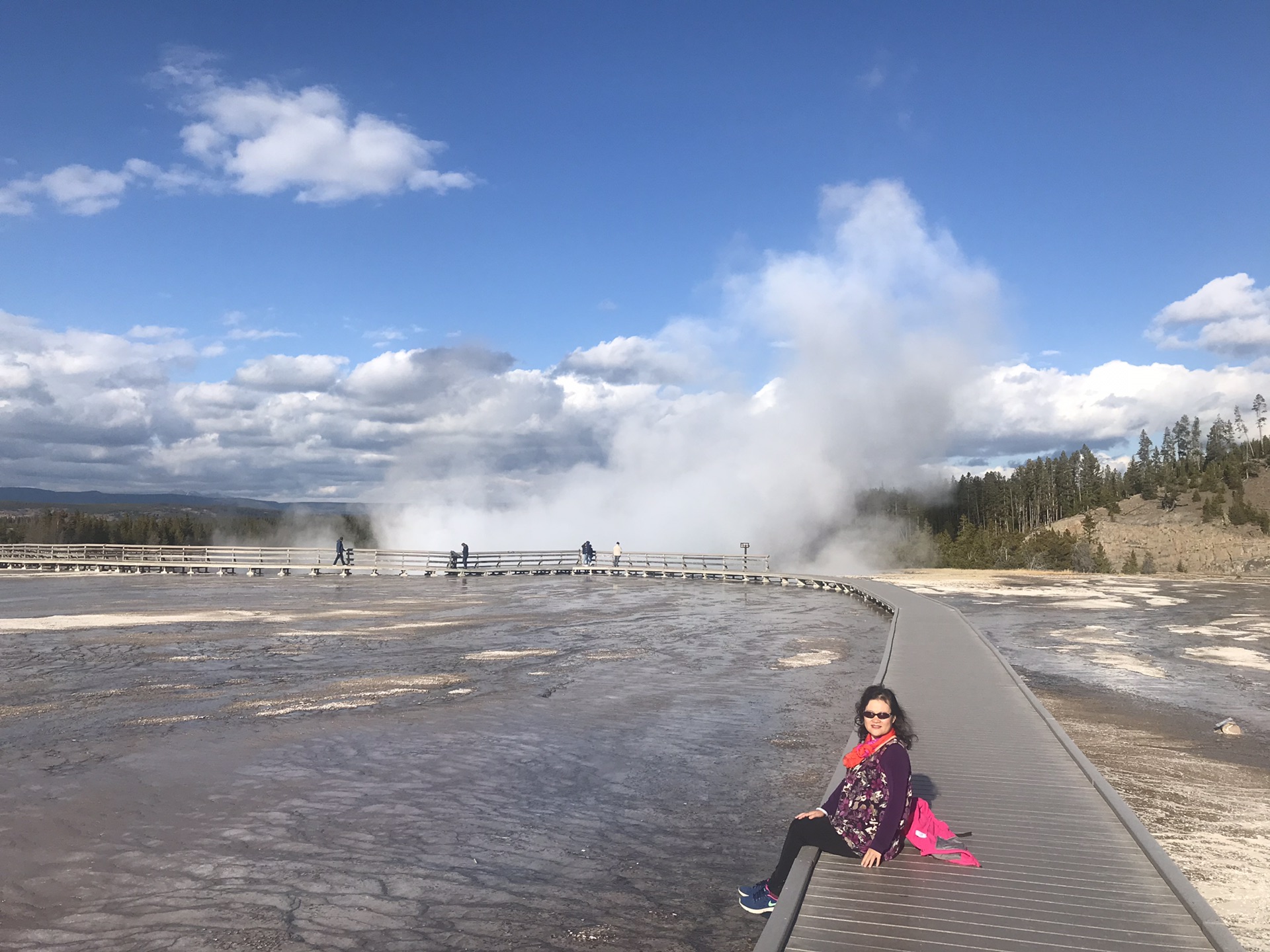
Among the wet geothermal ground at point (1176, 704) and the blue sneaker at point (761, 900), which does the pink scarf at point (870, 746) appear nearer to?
the blue sneaker at point (761, 900)

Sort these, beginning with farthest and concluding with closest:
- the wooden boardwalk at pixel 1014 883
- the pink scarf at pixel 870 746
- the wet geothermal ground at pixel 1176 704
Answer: the wet geothermal ground at pixel 1176 704
the pink scarf at pixel 870 746
the wooden boardwalk at pixel 1014 883

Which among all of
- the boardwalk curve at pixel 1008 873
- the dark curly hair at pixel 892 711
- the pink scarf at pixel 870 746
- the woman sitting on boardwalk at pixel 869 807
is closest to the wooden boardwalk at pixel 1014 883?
the boardwalk curve at pixel 1008 873

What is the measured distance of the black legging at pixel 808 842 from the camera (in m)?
6.07

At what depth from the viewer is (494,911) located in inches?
269

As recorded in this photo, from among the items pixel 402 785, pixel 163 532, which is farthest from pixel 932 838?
pixel 163 532

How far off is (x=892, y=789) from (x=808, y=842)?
750mm

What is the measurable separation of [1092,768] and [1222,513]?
10732cm

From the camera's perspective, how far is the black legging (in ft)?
19.9

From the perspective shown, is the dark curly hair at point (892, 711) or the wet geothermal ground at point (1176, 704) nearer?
the dark curly hair at point (892, 711)

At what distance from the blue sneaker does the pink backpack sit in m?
1.04

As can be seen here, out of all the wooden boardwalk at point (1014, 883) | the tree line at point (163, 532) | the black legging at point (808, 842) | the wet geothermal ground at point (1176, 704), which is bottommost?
the wet geothermal ground at point (1176, 704)

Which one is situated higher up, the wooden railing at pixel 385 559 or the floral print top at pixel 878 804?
the wooden railing at pixel 385 559

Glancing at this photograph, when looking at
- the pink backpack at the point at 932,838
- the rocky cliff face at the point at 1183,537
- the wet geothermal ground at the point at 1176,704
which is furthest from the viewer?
the rocky cliff face at the point at 1183,537

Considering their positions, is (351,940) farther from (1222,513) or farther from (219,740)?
(1222,513)
